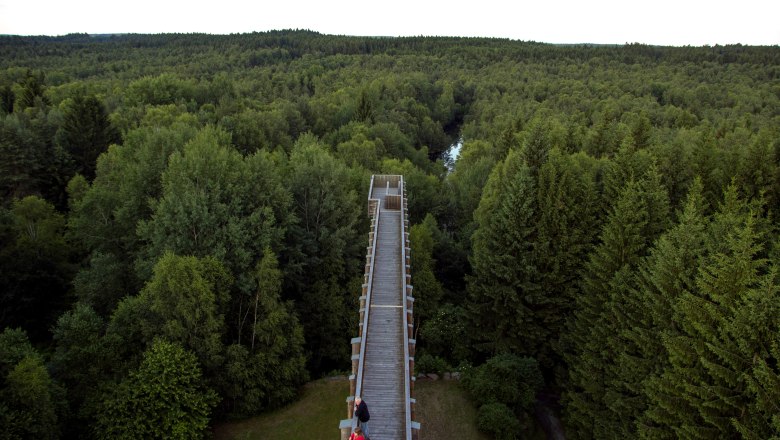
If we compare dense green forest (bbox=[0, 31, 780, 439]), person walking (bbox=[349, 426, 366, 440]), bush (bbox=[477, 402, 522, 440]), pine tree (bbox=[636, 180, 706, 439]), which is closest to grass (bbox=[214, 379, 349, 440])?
dense green forest (bbox=[0, 31, 780, 439])

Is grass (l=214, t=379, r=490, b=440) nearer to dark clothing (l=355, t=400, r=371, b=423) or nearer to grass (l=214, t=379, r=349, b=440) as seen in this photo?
grass (l=214, t=379, r=349, b=440)

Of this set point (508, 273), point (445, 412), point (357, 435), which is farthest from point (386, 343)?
point (508, 273)

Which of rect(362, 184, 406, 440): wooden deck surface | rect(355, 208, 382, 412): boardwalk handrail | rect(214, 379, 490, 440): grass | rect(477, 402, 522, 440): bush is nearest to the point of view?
rect(362, 184, 406, 440): wooden deck surface

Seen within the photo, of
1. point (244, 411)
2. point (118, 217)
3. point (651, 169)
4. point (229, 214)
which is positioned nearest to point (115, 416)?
point (244, 411)

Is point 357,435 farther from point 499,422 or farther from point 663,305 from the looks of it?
point 663,305

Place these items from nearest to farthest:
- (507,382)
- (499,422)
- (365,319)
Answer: (365,319) < (499,422) < (507,382)

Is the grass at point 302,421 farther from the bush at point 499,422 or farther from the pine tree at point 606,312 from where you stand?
the pine tree at point 606,312
